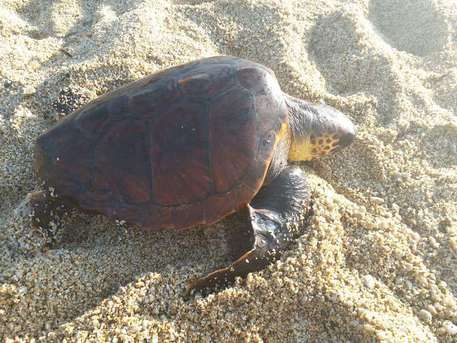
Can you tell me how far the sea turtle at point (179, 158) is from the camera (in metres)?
2.09

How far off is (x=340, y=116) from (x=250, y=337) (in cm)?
157

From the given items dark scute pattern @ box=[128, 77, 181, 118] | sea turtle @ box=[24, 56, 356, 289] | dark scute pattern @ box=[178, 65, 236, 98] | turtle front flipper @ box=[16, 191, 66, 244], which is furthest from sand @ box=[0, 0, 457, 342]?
dark scute pattern @ box=[178, 65, 236, 98]

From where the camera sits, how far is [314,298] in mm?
1896

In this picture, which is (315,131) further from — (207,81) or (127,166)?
(127,166)

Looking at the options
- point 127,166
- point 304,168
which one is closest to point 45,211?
point 127,166

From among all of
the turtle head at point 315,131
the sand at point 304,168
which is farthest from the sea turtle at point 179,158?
the turtle head at point 315,131

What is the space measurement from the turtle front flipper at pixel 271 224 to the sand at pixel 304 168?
0.07 metres

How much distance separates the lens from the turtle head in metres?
2.53

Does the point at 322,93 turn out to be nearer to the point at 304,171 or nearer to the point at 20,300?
the point at 304,171

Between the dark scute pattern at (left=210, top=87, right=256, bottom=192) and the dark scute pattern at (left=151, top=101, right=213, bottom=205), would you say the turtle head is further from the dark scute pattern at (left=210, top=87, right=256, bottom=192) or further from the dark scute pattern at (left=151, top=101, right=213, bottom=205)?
the dark scute pattern at (left=151, top=101, right=213, bottom=205)

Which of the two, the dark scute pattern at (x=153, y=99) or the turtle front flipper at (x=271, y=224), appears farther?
the dark scute pattern at (x=153, y=99)

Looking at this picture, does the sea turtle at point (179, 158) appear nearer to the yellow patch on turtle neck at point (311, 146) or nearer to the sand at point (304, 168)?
the sand at point (304, 168)

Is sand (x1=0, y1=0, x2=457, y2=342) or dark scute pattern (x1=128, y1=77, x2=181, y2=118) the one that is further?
dark scute pattern (x1=128, y1=77, x2=181, y2=118)

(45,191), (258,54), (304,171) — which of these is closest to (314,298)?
(304,171)
